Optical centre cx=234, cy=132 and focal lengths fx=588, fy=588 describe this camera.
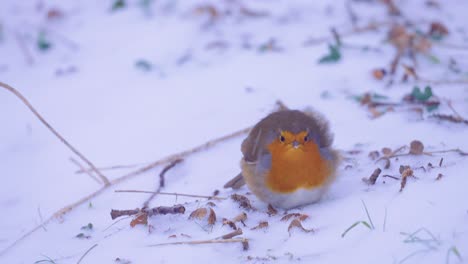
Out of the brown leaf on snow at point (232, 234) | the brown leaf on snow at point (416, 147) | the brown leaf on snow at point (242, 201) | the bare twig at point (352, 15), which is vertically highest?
the bare twig at point (352, 15)

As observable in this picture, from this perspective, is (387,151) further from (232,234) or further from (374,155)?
(232,234)

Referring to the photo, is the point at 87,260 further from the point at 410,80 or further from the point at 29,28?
the point at 29,28

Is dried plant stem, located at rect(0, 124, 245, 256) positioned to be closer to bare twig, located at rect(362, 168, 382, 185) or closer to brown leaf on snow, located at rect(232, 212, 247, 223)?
brown leaf on snow, located at rect(232, 212, 247, 223)

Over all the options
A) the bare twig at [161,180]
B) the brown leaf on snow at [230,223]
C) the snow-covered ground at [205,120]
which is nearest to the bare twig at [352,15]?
the snow-covered ground at [205,120]

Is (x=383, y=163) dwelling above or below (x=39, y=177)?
above

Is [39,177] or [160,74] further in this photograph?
[160,74]

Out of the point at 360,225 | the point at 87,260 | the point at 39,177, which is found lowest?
the point at 39,177

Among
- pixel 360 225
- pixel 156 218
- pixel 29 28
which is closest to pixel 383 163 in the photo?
pixel 360 225

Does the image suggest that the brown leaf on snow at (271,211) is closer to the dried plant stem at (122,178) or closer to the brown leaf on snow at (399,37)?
the dried plant stem at (122,178)
